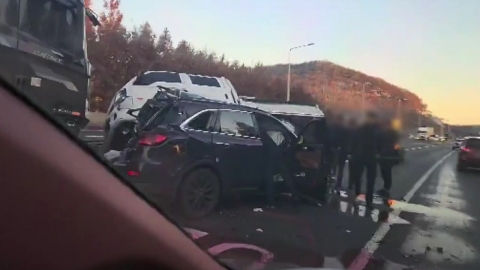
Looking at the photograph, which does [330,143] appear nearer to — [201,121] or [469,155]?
[201,121]

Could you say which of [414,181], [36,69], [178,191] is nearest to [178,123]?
[178,191]

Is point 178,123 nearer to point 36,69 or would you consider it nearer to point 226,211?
point 226,211

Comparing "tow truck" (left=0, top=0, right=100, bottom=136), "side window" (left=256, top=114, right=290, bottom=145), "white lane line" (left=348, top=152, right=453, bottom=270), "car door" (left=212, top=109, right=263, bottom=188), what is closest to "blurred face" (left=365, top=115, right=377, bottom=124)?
"side window" (left=256, top=114, right=290, bottom=145)

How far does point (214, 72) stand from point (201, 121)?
14.0 inches

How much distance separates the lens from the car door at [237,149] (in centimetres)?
358

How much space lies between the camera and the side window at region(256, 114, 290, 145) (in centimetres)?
380

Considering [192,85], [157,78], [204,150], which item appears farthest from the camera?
[204,150]

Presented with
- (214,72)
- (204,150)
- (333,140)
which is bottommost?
(204,150)

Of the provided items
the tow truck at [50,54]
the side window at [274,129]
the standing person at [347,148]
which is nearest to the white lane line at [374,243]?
the standing person at [347,148]

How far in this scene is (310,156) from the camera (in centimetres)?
419

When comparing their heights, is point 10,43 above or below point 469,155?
above

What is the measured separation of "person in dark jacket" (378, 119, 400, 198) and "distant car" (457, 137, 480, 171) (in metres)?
1.03

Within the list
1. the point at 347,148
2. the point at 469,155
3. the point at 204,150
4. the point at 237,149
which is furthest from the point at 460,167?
the point at 204,150

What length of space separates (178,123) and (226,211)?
735 millimetres
